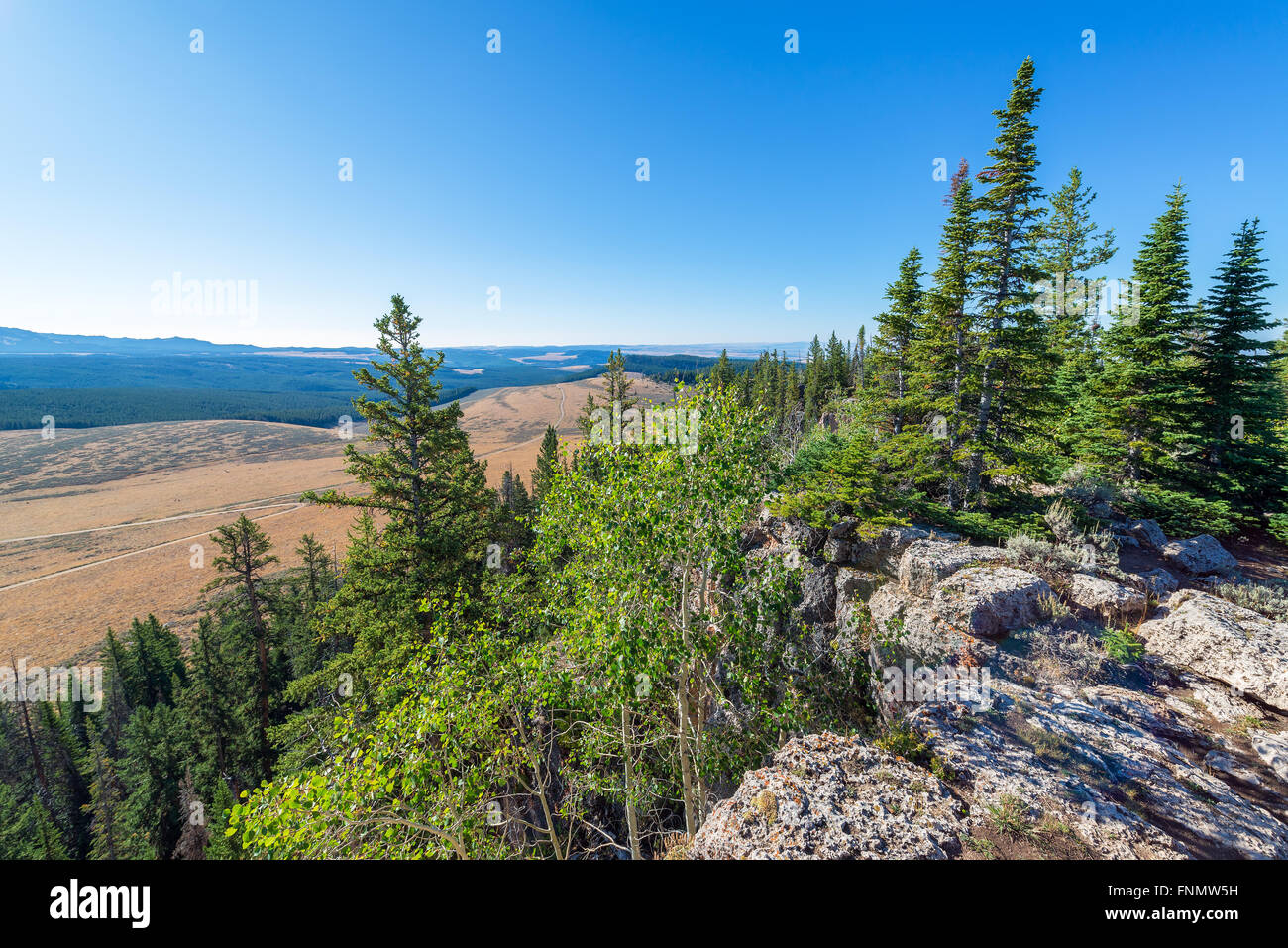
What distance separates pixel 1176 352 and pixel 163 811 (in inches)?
2372

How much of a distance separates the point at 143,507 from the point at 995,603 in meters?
142

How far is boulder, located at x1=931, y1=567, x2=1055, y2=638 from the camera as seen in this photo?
28.0 feet

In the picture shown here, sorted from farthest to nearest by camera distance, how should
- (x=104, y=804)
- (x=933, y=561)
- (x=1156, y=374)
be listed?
(x=104, y=804) < (x=1156, y=374) < (x=933, y=561)

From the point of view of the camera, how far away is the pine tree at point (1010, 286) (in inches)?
559

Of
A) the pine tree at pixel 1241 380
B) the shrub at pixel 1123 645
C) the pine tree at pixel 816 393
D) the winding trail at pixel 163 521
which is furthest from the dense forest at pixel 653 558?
the winding trail at pixel 163 521

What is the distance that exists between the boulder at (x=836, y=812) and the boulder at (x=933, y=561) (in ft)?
17.9

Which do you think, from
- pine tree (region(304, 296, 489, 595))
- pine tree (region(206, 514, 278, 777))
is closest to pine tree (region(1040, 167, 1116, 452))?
pine tree (region(304, 296, 489, 595))

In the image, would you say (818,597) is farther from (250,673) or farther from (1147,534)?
(250,673)

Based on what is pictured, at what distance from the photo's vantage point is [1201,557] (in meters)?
10.7

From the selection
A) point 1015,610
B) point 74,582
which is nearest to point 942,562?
point 1015,610

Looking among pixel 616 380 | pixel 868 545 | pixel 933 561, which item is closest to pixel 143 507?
pixel 616 380

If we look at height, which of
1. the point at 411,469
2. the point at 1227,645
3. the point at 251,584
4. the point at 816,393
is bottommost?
the point at 251,584
